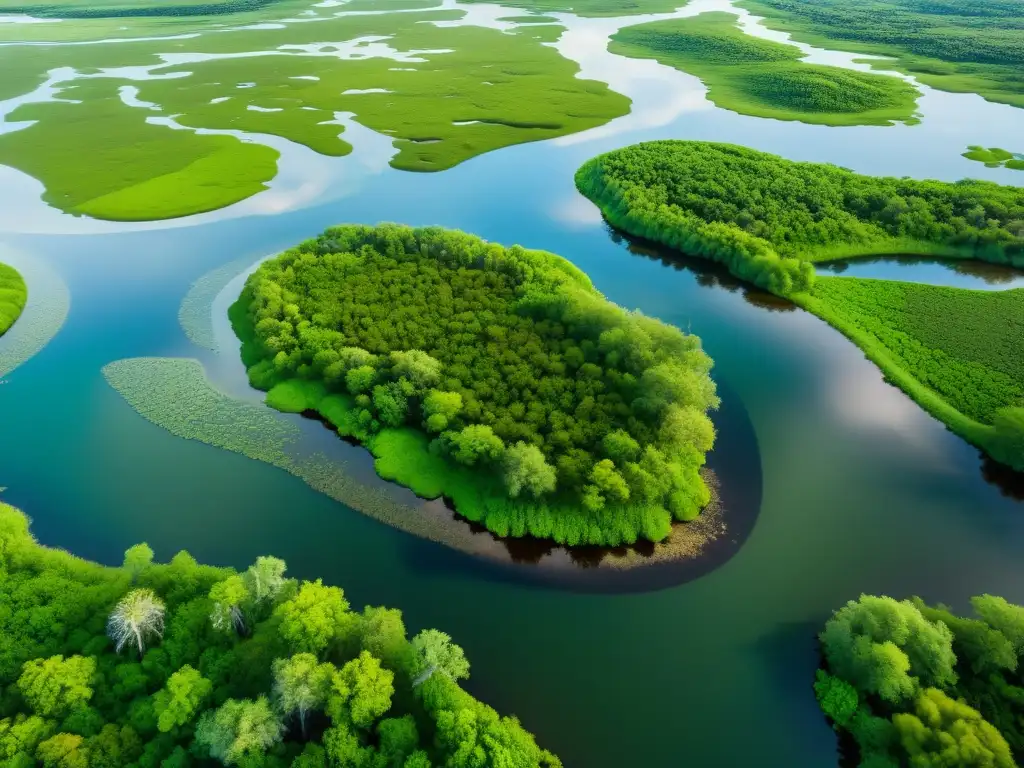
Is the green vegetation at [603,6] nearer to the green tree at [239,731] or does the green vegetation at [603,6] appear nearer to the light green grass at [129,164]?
the light green grass at [129,164]

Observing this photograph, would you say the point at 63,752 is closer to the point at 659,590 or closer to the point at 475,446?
the point at 475,446

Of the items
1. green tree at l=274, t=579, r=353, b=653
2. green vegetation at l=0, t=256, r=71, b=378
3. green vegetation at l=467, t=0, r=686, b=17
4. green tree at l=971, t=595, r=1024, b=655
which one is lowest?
green tree at l=971, t=595, r=1024, b=655

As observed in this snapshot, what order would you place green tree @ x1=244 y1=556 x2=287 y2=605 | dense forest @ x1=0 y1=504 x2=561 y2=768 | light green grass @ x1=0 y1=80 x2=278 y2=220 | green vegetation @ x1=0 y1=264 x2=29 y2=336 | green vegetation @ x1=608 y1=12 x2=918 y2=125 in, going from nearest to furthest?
1. dense forest @ x1=0 y1=504 x2=561 y2=768
2. green tree @ x1=244 y1=556 x2=287 y2=605
3. green vegetation @ x1=0 y1=264 x2=29 y2=336
4. light green grass @ x1=0 y1=80 x2=278 y2=220
5. green vegetation @ x1=608 y1=12 x2=918 y2=125

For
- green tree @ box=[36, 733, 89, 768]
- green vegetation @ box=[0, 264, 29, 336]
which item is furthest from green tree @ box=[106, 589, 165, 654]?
green vegetation @ box=[0, 264, 29, 336]

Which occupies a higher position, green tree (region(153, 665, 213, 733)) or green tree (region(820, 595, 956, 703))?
green tree (region(153, 665, 213, 733))

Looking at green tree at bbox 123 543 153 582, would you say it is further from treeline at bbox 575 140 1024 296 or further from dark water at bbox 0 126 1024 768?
treeline at bbox 575 140 1024 296

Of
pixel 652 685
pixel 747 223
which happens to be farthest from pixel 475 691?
pixel 747 223

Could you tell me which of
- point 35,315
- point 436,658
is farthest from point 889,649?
point 35,315
